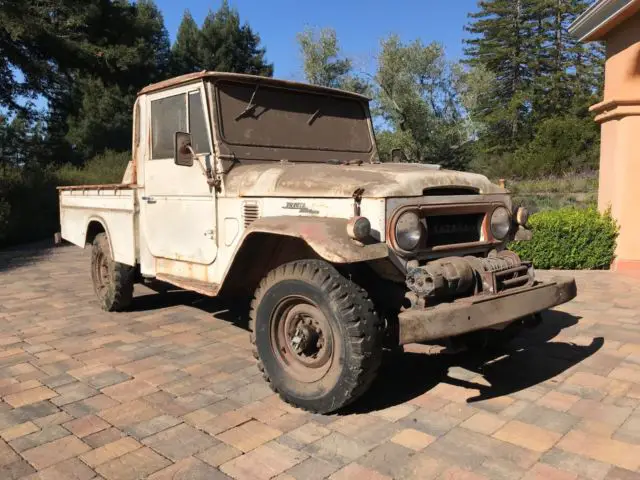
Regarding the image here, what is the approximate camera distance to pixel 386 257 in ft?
10.5

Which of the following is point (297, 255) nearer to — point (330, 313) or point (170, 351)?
point (330, 313)

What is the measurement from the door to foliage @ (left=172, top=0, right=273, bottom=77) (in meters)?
24.8

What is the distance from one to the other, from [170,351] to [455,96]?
21674 millimetres

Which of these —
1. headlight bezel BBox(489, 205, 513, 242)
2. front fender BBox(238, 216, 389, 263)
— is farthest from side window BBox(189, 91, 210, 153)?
A: headlight bezel BBox(489, 205, 513, 242)

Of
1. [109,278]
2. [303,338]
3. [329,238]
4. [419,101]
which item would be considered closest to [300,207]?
[329,238]

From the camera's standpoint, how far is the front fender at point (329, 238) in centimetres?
293

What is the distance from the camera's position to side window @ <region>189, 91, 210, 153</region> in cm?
435

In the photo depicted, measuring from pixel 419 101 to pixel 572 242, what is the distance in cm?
1522

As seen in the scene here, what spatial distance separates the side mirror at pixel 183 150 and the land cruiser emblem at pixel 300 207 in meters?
1.16

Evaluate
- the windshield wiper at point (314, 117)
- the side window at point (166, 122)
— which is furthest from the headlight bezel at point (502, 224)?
the side window at point (166, 122)

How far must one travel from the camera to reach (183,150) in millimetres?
4395

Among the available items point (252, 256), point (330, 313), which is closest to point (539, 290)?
point (330, 313)

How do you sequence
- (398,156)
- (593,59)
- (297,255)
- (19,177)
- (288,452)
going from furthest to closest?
(593,59) < (19,177) < (398,156) < (297,255) < (288,452)

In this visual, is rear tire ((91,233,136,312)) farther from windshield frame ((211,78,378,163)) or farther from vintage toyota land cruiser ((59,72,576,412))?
windshield frame ((211,78,378,163))
